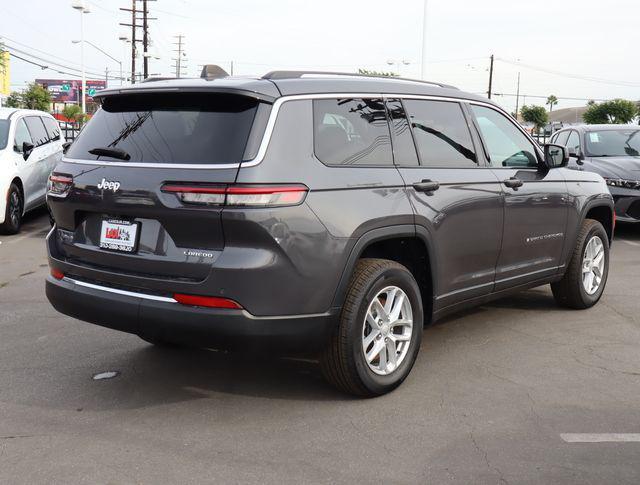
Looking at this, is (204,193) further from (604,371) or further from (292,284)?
(604,371)

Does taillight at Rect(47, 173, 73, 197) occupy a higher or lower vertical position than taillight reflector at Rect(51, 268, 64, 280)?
higher

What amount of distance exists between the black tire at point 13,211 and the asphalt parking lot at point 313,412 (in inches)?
201

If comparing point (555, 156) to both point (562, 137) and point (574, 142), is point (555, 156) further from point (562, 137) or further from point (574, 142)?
point (562, 137)

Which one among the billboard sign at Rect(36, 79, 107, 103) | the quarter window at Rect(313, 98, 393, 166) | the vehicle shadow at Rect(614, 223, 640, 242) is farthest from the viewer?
the billboard sign at Rect(36, 79, 107, 103)

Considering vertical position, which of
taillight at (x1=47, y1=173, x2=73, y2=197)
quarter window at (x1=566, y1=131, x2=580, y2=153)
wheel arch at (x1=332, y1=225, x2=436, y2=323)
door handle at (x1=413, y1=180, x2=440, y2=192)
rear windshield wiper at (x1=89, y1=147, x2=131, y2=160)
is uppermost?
quarter window at (x1=566, y1=131, x2=580, y2=153)

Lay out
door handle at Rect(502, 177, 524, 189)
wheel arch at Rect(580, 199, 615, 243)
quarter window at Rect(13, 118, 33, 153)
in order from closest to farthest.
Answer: door handle at Rect(502, 177, 524, 189)
wheel arch at Rect(580, 199, 615, 243)
quarter window at Rect(13, 118, 33, 153)

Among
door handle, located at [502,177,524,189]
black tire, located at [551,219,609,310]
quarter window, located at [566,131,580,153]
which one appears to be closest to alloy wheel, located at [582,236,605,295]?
black tire, located at [551,219,609,310]

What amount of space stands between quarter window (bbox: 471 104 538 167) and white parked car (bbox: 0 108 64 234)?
742cm

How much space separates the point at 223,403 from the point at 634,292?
468cm

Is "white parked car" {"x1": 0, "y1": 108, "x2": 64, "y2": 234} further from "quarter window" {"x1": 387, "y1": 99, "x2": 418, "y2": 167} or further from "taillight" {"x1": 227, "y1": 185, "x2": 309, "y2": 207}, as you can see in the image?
"taillight" {"x1": 227, "y1": 185, "x2": 309, "y2": 207}

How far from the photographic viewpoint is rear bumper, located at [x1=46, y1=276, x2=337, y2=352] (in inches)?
142

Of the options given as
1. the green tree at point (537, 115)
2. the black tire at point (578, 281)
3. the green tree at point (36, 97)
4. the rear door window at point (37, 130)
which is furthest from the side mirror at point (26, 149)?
the green tree at point (537, 115)

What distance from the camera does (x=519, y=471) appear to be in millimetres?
3314

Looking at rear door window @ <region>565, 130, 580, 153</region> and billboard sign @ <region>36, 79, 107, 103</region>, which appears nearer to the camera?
rear door window @ <region>565, 130, 580, 153</region>
